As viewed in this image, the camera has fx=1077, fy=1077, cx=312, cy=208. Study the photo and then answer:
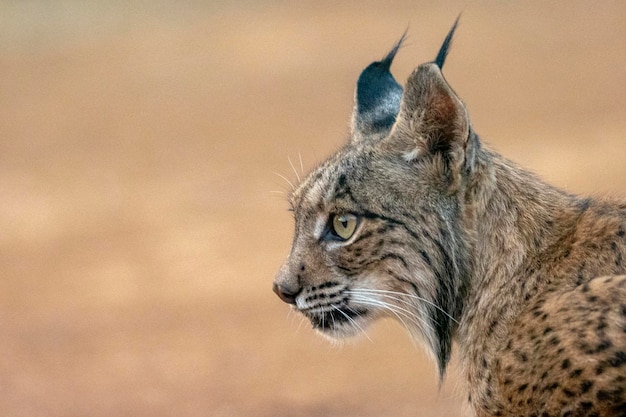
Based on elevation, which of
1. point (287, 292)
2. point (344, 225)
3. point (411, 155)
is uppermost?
point (411, 155)

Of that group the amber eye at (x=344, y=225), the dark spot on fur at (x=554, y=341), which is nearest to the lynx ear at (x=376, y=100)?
the amber eye at (x=344, y=225)

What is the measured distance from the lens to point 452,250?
5.05m

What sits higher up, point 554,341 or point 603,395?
point 554,341

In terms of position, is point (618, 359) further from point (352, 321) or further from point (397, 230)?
point (352, 321)

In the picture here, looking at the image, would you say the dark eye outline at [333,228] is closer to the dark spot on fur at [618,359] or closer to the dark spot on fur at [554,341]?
the dark spot on fur at [554,341]

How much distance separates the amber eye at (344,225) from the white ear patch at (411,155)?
379 millimetres

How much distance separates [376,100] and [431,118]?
1.00m

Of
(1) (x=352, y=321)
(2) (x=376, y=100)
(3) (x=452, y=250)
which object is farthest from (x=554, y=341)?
(2) (x=376, y=100)

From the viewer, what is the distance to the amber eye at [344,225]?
520 cm

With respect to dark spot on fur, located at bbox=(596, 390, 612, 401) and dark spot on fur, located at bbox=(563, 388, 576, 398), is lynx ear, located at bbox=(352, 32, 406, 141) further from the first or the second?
dark spot on fur, located at bbox=(596, 390, 612, 401)

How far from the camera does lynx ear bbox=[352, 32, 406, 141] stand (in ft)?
19.1

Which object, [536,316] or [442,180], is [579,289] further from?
[442,180]

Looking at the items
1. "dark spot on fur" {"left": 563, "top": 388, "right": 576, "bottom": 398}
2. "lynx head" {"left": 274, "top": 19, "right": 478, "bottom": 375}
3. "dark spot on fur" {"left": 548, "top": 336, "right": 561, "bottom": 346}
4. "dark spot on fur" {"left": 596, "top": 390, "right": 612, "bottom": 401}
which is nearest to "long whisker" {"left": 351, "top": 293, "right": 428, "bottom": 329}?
"lynx head" {"left": 274, "top": 19, "right": 478, "bottom": 375}

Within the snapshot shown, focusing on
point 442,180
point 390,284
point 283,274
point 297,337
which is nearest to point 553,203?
point 442,180
